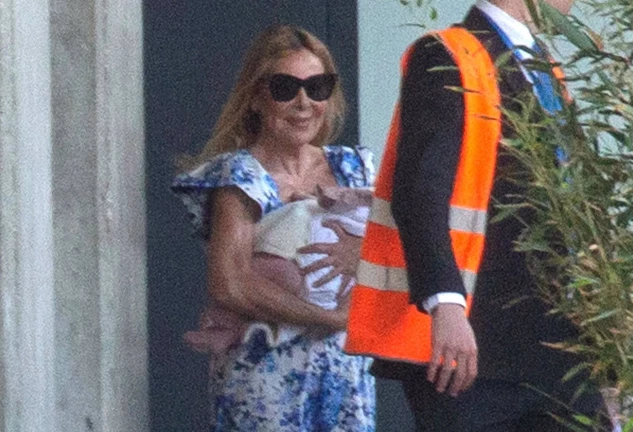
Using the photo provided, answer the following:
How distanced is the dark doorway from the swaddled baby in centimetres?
155

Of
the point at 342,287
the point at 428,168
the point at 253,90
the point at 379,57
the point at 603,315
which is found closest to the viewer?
the point at 603,315

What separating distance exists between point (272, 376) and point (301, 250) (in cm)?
31

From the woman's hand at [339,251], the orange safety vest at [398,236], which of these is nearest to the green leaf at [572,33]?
the orange safety vest at [398,236]

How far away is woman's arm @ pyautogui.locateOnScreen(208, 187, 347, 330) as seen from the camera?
4.91 meters

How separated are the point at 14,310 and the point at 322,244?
85cm

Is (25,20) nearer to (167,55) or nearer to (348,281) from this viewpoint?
(348,281)

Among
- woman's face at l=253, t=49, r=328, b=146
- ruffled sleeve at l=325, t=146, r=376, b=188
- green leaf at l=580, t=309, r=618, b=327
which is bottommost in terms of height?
ruffled sleeve at l=325, t=146, r=376, b=188

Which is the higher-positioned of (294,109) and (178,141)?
(294,109)

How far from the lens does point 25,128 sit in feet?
14.3

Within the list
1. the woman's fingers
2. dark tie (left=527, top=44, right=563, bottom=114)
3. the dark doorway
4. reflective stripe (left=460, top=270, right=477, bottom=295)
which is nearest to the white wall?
the dark doorway

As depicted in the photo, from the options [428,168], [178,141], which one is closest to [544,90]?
[428,168]

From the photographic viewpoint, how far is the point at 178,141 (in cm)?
663

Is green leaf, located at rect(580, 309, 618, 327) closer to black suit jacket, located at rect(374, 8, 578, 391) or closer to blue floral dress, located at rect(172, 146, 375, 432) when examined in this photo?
black suit jacket, located at rect(374, 8, 578, 391)

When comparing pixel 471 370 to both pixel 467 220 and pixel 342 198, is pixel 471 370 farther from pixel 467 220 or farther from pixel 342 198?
pixel 342 198
